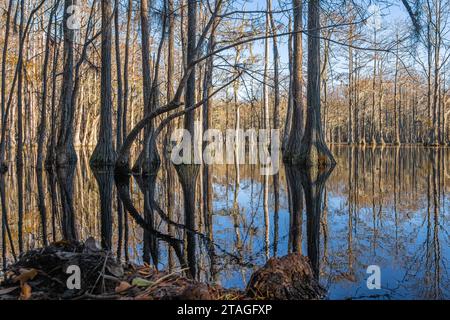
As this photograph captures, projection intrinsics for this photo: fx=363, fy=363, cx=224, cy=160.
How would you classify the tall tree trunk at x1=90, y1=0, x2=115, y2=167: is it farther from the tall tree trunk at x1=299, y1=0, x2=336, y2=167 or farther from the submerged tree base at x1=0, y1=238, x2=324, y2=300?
the submerged tree base at x1=0, y1=238, x2=324, y2=300

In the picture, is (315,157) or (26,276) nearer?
(26,276)

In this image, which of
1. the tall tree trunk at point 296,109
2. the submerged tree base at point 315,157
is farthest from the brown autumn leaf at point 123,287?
the tall tree trunk at point 296,109

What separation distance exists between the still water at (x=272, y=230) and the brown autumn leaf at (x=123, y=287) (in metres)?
0.73

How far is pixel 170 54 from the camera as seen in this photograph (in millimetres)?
17438

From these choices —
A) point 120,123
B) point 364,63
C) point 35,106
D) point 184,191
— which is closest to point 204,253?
point 184,191

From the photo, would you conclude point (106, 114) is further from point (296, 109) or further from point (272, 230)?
point (272, 230)

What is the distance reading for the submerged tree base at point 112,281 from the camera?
1.74 m

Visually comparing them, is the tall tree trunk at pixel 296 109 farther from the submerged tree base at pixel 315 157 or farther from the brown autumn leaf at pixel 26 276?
the brown autumn leaf at pixel 26 276

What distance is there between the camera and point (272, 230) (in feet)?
13.1

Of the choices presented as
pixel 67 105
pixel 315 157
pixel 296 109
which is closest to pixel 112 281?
pixel 315 157

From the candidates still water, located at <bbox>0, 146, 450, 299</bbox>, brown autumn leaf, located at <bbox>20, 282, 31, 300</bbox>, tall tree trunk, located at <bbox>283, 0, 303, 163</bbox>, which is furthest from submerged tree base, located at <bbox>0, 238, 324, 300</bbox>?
tall tree trunk, located at <bbox>283, 0, 303, 163</bbox>

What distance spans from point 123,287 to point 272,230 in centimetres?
242

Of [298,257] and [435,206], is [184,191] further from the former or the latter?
[298,257]

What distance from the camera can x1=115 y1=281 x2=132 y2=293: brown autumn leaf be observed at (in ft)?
5.80
